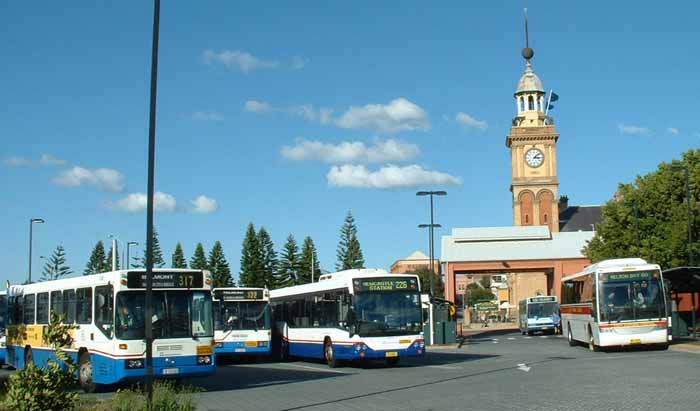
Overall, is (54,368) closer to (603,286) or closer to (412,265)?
(603,286)

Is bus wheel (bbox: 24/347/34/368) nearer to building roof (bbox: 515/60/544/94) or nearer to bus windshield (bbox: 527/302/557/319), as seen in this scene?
bus windshield (bbox: 527/302/557/319)

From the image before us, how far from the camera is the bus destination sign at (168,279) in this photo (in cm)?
1869

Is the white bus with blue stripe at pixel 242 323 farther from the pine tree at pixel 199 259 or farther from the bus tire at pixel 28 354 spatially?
the pine tree at pixel 199 259

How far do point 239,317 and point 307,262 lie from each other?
80511mm

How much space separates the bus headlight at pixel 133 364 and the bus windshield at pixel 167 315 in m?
0.46

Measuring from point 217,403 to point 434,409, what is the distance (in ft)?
14.9

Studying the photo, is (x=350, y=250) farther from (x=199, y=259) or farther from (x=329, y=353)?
(x=329, y=353)

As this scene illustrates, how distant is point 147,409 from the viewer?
43.7 ft

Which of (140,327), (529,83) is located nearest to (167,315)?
(140,327)

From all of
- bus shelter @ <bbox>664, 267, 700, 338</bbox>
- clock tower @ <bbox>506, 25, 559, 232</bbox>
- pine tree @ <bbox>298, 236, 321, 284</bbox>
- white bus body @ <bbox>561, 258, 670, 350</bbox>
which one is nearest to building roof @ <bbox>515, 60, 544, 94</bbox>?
clock tower @ <bbox>506, 25, 559, 232</bbox>

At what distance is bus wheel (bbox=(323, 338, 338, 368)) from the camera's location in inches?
1101

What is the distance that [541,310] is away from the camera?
59.7m

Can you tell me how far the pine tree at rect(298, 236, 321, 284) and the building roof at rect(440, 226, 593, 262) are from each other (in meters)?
32.2

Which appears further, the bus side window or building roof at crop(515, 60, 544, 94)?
building roof at crop(515, 60, 544, 94)
